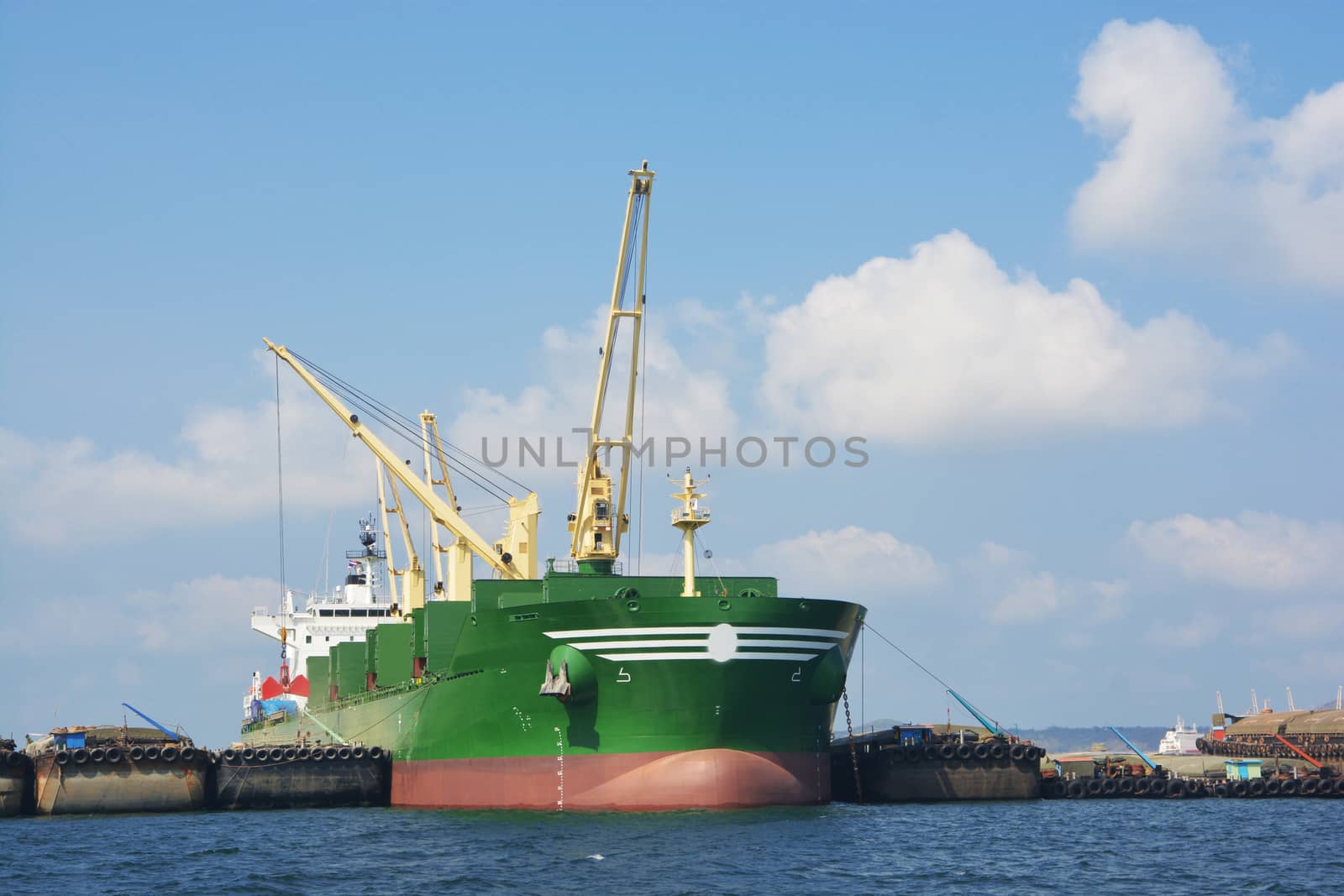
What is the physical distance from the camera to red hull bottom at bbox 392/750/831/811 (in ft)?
112

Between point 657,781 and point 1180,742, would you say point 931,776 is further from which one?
point 1180,742

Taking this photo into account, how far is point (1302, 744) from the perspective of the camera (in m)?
68.3

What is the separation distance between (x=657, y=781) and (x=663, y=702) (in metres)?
1.89

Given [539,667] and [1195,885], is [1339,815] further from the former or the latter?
[539,667]

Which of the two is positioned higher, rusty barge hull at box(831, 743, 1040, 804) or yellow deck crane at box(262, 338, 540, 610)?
yellow deck crane at box(262, 338, 540, 610)

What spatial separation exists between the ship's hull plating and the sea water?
821 millimetres

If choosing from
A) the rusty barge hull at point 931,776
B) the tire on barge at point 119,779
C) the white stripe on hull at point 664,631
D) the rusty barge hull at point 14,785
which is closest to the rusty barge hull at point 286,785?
the tire on barge at point 119,779

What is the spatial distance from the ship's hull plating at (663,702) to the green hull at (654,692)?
29mm

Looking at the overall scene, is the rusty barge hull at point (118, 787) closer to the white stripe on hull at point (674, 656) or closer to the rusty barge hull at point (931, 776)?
the white stripe on hull at point (674, 656)

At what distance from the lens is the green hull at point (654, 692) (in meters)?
34.1

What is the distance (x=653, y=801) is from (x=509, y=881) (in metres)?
7.80

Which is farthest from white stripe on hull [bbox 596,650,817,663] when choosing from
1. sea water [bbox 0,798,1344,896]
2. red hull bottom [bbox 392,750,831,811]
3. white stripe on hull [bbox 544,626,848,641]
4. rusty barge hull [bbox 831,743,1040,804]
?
rusty barge hull [bbox 831,743,1040,804]

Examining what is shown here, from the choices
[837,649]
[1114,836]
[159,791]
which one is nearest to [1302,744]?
[1114,836]

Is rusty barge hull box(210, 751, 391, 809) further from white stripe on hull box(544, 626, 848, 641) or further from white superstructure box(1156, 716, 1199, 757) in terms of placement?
white superstructure box(1156, 716, 1199, 757)
